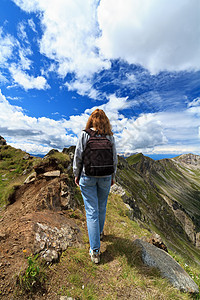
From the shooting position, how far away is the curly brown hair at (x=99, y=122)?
3982 millimetres

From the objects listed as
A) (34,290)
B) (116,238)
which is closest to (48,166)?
(116,238)

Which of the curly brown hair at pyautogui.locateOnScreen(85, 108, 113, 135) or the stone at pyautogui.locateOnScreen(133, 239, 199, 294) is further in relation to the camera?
the curly brown hair at pyautogui.locateOnScreen(85, 108, 113, 135)

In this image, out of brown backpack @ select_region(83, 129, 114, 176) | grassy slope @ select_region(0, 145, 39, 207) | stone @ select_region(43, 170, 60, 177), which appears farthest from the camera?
grassy slope @ select_region(0, 145, 39, 207)

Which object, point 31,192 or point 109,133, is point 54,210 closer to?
point 31,192

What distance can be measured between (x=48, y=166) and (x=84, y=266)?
20.4 ft

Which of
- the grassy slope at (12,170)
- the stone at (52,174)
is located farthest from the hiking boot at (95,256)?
the grassy slope at (12,170)

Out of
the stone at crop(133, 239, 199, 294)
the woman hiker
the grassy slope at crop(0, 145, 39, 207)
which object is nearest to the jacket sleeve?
the woman hiker

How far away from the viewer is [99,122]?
4023 millimetres

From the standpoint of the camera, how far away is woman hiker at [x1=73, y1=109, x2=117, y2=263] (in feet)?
11.9

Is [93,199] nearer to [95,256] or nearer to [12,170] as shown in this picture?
[95,256]

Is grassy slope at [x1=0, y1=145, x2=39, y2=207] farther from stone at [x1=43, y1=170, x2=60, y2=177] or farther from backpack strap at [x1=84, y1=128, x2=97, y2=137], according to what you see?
backpack strap at [x1=84, y1=128, x2=97, y2=137]

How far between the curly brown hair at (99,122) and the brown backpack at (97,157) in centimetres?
35

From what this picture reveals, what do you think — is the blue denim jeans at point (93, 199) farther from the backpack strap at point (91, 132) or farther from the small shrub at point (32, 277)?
the small shrub at point (32, 277)

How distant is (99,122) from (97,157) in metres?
1.09
